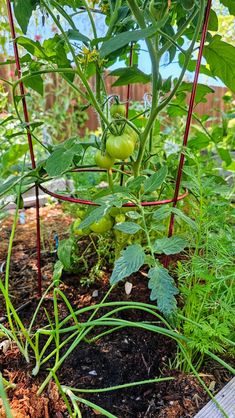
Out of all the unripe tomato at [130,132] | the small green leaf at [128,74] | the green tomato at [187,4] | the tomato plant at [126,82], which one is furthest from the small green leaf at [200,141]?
Answer: the green tomato at [187,4]

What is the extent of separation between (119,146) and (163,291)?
12.0 inches

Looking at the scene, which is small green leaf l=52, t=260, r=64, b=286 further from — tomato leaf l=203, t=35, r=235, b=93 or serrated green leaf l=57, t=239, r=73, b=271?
tomato leaf l=203, t=35, r=235, b=93

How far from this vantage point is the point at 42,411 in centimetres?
62

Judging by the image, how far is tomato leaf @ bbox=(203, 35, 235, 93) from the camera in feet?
2.57

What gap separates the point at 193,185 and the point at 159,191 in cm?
21

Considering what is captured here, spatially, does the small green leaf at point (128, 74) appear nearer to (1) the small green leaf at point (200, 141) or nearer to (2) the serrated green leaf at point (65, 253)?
(1) the small green leaf at point (200, 141)

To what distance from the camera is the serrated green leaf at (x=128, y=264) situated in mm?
510

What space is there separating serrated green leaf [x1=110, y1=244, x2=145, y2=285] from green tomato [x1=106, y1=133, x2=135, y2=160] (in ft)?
0.72

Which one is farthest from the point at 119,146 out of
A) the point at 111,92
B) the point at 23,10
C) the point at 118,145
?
the point at 111,92

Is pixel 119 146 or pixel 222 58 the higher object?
pixel 222 58

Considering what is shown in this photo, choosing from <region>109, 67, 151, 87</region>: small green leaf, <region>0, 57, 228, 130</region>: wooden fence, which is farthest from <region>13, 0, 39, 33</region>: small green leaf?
<region>0, 57, 228, 130</region>: wooden fence

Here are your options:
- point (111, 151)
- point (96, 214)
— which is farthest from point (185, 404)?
point (111, 151)

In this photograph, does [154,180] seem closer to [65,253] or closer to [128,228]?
[128,228]

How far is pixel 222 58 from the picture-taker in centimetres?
81
